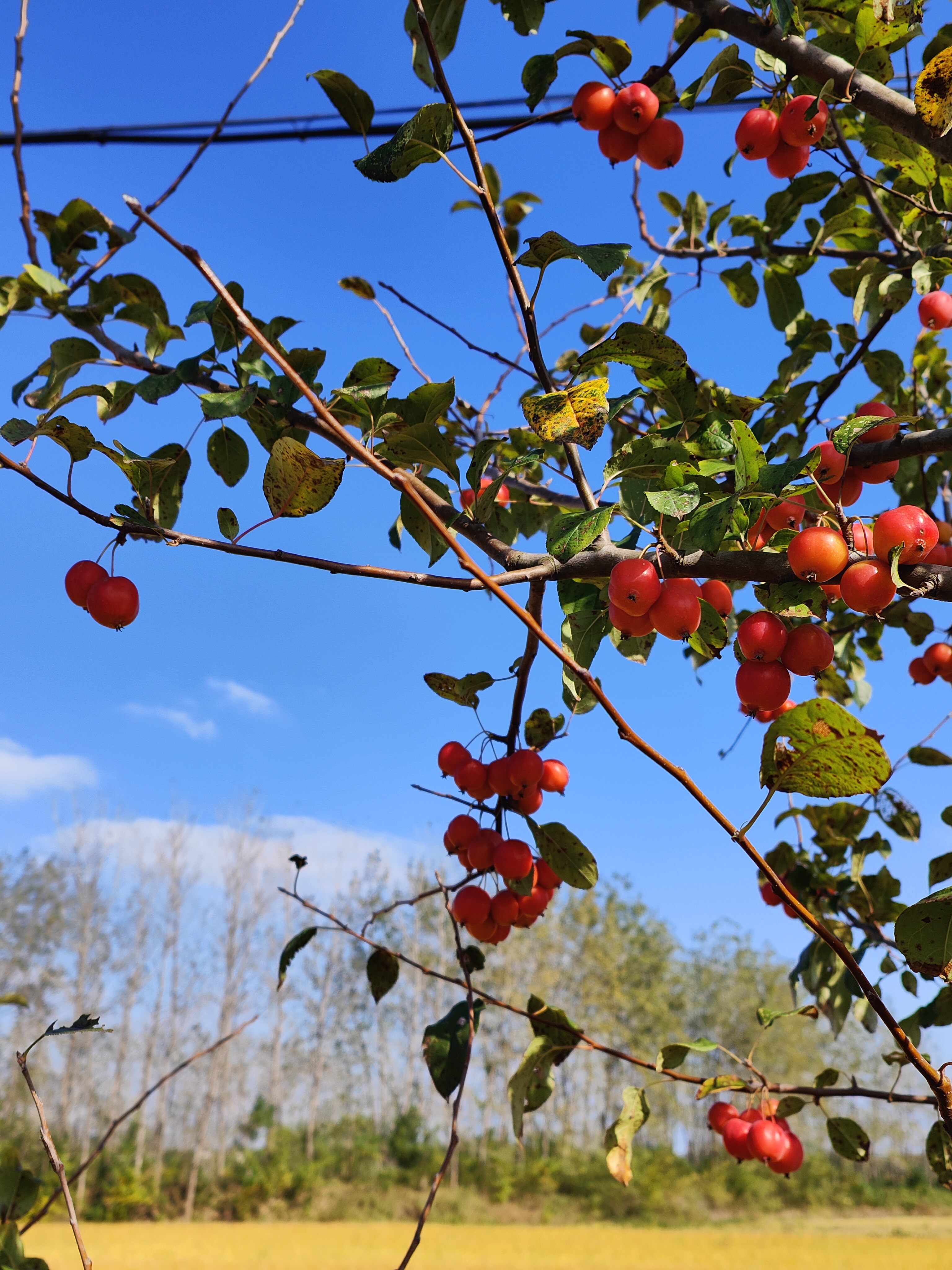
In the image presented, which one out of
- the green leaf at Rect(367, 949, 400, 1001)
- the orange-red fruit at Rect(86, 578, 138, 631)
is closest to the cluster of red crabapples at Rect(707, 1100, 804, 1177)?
the green leaf at Rect(367, 949, 400, 1001)

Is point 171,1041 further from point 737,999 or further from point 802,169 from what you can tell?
point 802,169

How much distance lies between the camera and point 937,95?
4.47ft

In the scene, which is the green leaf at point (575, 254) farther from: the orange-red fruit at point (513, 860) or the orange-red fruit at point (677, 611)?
the orange-red fruit at point (513, 860)

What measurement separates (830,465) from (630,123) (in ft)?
3.10

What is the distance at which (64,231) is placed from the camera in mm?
1973

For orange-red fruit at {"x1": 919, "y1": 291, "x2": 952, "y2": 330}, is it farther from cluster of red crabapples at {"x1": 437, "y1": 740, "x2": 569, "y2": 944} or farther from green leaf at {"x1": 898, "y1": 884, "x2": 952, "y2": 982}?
green leaf at {"x1": 898, "y1": 884, "x2": 952, "y2": 982}

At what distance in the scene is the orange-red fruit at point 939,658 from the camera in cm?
264

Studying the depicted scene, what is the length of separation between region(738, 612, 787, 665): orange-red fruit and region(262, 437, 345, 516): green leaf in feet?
1.82

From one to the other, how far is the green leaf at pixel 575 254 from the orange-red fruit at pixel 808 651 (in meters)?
0.50

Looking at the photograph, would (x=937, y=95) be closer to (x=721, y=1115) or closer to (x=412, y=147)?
(x=412, y=147)

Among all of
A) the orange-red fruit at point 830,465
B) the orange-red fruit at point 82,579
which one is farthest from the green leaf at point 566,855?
the orange-red fruit at point 82,579

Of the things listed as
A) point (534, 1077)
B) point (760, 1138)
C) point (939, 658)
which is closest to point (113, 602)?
point (534, 1077)

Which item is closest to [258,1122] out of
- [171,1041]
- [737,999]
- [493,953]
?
[171,1041]

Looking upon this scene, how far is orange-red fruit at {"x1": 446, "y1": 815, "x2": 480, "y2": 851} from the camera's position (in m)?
1.69
